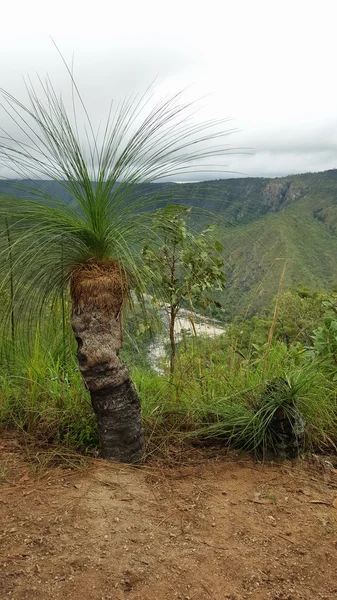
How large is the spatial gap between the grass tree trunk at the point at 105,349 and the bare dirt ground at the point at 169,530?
0.69 feet

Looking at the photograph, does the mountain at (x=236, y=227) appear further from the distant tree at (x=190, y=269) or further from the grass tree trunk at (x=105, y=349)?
the grass tree trunk at (x=105, y=349)

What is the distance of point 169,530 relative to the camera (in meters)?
1.88

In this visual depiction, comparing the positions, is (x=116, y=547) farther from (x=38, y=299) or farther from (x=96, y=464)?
(x=38, y=299)

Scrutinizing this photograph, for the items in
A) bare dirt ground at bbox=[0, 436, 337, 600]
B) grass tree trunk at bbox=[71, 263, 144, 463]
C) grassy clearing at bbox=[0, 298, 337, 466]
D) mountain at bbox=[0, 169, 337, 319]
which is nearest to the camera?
bare dirt ground at bbox=[0, 436, 337, 600]

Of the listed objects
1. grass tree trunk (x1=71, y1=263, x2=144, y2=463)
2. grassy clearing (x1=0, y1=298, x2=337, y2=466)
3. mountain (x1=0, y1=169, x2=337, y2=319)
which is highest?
mountain (x1=0, y1=169, x2=337, y2=319)

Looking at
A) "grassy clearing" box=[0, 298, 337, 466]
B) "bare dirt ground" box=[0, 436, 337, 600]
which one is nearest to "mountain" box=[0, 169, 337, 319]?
"grassy clearing" box=[0, 298, 337, 466]

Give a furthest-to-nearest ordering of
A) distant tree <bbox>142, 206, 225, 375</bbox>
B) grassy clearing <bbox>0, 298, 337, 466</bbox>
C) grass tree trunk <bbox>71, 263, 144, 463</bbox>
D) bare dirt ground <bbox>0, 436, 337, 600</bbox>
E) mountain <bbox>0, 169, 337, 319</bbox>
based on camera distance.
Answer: distant tree <bbox>142, 206, 225, 375</bbox>, grassy clearing <bbox>0, 298, 337, 466</bbox>, mountain <bbox>0, 169, 337, 319</bbox>, grass tree trunk <bbox>71, 263, 144, 463</bbox>, bare dirt ground <bbox>0, 436, 337, 600</bbox>

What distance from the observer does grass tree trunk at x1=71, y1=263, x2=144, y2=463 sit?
2.18m

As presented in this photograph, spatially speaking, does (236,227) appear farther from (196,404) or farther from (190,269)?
(196,404)

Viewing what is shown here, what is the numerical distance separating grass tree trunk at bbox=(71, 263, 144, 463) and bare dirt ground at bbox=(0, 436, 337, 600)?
0.69 ft


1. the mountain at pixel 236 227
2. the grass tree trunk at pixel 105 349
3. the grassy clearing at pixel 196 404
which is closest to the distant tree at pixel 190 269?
the mountain at pixel 236 227

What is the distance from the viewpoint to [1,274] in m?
2.29

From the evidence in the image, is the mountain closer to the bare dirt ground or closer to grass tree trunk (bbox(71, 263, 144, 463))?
grass tree trunk (bbox(71, 263, 144, 463))

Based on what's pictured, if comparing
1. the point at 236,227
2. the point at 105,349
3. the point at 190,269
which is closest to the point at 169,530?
the point at 105,349
